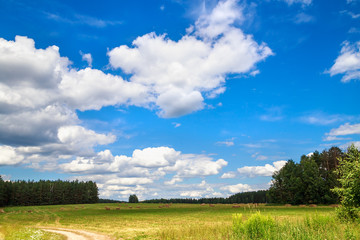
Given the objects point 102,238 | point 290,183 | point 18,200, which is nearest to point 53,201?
point 18,200

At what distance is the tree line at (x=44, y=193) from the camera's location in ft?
408

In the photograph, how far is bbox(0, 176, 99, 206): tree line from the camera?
12444cm

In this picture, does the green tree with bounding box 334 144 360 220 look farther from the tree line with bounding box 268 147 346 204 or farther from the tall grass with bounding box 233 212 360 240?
the tree line with bounding box 268 147 346 204

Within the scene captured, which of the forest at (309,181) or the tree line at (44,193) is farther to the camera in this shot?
the tree line at (44,193)

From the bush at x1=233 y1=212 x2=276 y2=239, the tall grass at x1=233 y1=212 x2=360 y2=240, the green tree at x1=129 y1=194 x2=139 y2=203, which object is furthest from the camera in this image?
the green tree at x1=129 y1=194 x2=139 y2=203

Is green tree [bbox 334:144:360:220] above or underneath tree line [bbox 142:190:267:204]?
above

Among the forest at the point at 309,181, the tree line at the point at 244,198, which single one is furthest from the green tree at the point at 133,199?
the forest at the point at 309,181

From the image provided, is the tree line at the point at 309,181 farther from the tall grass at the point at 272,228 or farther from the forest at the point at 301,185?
the tall grass at the point at 272,228

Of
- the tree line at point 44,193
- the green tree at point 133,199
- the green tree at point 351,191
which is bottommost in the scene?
the green tree at point 133,199

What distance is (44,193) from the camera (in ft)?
432

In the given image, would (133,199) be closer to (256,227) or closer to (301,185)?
(301,185)

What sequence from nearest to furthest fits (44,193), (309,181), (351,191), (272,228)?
(272,228)
(351,191)
(309,181)
(44,193)

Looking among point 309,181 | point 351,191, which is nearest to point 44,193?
point 309,181

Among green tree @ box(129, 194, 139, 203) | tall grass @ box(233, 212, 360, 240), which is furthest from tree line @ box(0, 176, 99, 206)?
tall grass @ box(233, 212, 360, 240)
